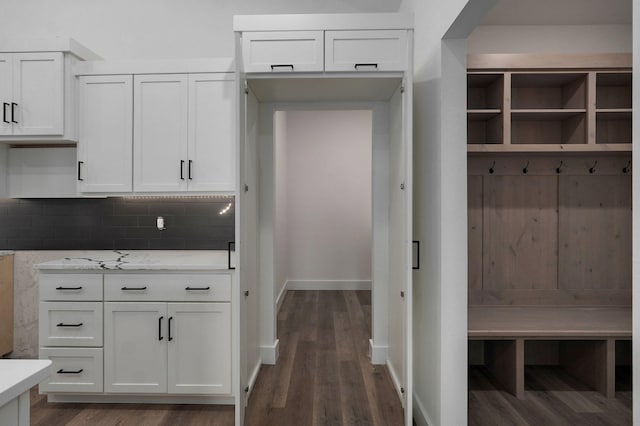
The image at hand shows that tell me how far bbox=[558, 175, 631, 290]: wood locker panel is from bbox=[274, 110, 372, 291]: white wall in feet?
10.2

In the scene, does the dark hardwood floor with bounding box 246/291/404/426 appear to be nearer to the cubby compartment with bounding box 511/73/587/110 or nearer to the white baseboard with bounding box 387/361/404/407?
the white baseboard with bounding box 387/361/404/407

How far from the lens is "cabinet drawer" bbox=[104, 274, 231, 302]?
255 cm

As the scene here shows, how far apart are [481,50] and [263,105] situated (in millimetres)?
Answer: 1673

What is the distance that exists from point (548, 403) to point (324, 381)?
145 centimetres

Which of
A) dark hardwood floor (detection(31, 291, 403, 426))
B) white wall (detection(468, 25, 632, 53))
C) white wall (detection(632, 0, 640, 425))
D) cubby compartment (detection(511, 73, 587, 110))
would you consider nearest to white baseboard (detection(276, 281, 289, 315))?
dark hardwood floor (detection(31, 291, 403, 426))

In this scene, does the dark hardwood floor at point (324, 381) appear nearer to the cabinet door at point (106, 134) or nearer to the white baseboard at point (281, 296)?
the white baseboard at point (281, 296)

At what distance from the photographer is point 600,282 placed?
10.3ft

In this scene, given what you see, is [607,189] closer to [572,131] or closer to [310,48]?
[572,131]

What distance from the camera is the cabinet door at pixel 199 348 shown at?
2.55 metres

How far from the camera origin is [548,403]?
2.67 m

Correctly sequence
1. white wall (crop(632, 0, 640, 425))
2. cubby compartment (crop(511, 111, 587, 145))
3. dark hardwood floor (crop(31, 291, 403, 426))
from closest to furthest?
white wall (crop(632, 0, 640, 425)), dark hardwood floor (crop(31, 291, 403, 426)), cubby compartment (crop(511, 111, 587, 145))

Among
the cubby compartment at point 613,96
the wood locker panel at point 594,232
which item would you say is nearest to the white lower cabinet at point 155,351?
the wood locker panel at point 594,232

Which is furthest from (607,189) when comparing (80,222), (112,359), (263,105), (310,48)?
(80,222)

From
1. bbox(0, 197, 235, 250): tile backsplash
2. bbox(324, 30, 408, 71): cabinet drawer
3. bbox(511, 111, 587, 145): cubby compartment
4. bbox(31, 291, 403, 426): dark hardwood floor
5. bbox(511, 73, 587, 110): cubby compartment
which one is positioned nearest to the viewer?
bbox(324, 30, 408, 71): cabinet drawer
